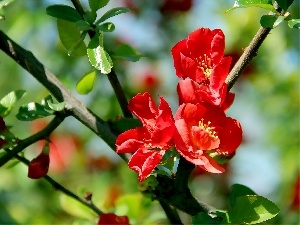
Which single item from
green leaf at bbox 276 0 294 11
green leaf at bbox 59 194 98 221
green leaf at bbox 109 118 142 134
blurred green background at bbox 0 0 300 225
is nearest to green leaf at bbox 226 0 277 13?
green leaf at bbox 276 0 294 11

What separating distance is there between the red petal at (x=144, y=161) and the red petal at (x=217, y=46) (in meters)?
0.14

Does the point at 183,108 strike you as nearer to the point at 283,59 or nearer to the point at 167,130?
the point at 167,130

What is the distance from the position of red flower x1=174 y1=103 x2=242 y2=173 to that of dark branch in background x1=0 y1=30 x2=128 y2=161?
0.47 ft

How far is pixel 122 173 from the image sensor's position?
2223 mm

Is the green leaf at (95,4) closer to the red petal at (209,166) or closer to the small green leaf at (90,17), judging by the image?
the small green leaf at (90,17)

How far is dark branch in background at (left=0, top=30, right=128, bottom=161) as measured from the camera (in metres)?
0.92

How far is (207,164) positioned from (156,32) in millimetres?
1649

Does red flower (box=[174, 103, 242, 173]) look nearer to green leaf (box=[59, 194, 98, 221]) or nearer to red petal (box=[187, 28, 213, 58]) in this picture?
red petal (box=[187, 28, 213, 58])

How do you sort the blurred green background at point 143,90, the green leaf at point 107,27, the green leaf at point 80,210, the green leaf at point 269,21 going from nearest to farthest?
the green leaf at point 269,21 → the green leaf at point 107,27 → the green leaf at point 80,210 → the blurred green background at point 143,90

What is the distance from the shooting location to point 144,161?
0.80 metres

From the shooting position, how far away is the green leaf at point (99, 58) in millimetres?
833

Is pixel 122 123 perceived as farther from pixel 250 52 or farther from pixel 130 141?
pixel 250 52

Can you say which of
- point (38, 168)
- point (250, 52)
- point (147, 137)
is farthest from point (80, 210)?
point (250, 52)

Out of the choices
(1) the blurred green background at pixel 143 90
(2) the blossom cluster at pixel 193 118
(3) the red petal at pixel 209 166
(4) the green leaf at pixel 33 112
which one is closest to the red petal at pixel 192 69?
(2) the blossom cluster at pixel 193 118
